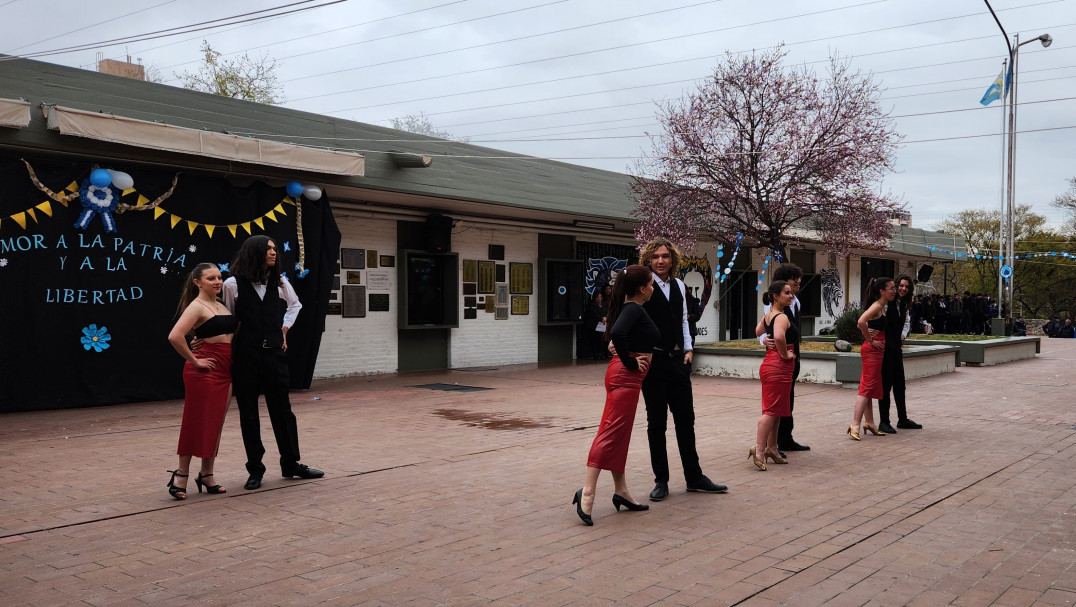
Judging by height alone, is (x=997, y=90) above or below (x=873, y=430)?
above

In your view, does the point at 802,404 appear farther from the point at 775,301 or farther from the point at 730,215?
the point at 730,215

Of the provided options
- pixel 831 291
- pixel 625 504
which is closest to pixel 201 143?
pixel 625 504

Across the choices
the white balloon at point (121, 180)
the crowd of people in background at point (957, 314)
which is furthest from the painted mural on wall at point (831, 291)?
the white balloon at point (121, 180)

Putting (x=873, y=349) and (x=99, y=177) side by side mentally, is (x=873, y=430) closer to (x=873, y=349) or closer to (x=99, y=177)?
(x=873, y=349)

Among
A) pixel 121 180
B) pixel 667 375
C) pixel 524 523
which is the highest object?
pixel 121 180

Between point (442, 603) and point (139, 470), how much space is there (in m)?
4.24

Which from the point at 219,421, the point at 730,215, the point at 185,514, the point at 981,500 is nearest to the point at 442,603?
the point at 185,514

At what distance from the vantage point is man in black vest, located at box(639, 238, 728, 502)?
614 cm

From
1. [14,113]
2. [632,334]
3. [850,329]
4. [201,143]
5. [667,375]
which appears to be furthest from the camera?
[850,329]

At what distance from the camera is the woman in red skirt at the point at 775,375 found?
730cm

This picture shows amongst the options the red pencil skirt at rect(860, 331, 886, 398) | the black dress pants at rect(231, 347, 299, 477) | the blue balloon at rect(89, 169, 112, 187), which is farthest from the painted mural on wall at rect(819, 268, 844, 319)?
the black dress pants at rect(231, 347, 299, 477)

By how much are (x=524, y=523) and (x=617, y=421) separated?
2.84 feet

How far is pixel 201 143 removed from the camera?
1134 cm

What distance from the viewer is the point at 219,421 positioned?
Result: 20.6ft
